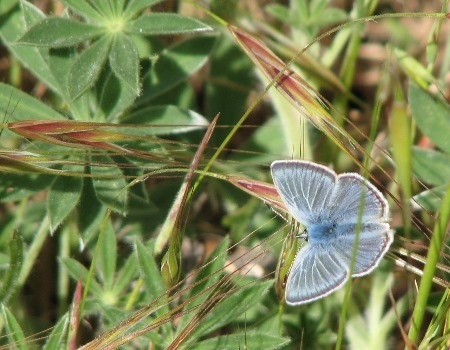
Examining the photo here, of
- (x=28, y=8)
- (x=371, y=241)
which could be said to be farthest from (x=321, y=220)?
(x=28, y=8)

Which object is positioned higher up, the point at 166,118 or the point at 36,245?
the point at 166,118

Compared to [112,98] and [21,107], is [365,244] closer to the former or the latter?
[112,98]

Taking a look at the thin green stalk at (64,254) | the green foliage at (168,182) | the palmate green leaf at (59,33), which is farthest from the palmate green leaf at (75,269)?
the palmate green leaf at (59,33)

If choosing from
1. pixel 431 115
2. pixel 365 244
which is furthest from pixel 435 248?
pixel 431 115

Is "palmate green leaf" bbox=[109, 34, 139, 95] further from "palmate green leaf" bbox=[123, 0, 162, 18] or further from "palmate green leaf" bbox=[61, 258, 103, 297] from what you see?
"palmate green leaf" bbox=[61, 258, 103, 297]

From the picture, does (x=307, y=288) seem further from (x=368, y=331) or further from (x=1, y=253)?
(x=1, y=253)

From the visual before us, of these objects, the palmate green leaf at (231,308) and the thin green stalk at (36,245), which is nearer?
the palmate green leaf at (231,308)

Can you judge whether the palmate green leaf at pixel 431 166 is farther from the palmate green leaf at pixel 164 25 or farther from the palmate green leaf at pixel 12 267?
the palmate green leaf at pixel 12 267
